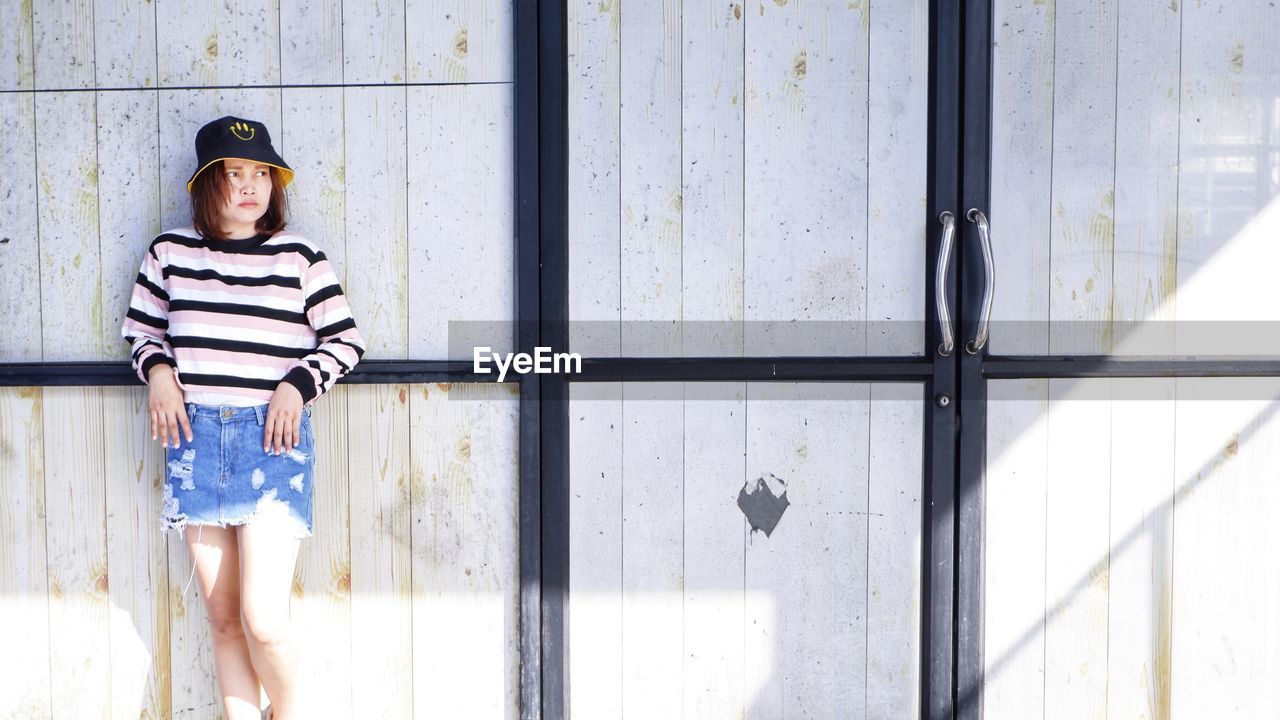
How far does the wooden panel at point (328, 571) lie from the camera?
1903mm

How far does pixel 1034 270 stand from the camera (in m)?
1.90

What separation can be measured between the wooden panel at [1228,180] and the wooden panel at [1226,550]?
14 centimetres

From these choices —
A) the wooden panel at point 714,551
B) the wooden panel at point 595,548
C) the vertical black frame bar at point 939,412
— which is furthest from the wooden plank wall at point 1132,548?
the wooden panel at point 595,548

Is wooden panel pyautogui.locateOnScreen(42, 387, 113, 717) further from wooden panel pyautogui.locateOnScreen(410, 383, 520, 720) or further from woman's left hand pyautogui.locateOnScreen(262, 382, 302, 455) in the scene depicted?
wooden panel pyautogui.locateOnScreen(410, 383, 520, 720)

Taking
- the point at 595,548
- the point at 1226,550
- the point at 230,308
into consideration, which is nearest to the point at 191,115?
the point at 230,308

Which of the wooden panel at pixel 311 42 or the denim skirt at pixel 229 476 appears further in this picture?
the wooden panel at pixel 311 42

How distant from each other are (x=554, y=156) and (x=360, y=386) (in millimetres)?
681

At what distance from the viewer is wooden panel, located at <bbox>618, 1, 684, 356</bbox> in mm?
1860

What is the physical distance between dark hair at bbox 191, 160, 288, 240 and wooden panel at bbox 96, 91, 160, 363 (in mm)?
152

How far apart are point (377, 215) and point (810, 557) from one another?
1.26 metres

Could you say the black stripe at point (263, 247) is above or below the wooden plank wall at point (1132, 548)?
above

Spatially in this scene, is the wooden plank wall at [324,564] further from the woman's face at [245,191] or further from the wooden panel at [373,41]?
the wooden panel at [373,41]

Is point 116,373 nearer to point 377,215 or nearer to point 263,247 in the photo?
point 263,247

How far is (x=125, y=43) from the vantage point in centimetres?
185
